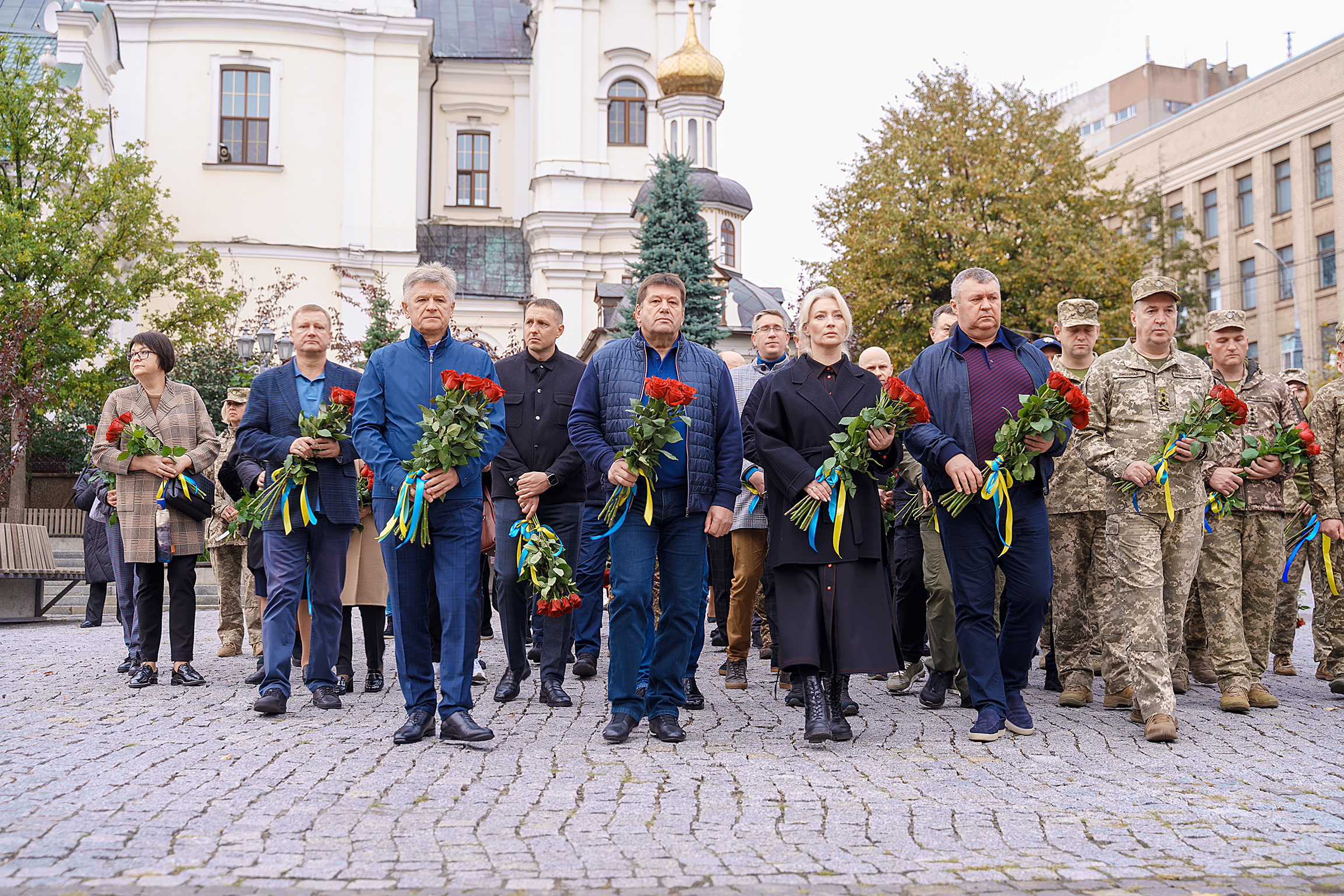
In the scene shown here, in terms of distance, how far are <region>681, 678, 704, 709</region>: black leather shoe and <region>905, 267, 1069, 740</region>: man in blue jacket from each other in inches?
66.1

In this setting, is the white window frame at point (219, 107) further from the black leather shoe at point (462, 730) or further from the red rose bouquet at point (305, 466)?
the black leather shoe at point (462, 730)

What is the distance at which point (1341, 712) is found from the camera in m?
7.62

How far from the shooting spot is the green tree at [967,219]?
3150 centimetres

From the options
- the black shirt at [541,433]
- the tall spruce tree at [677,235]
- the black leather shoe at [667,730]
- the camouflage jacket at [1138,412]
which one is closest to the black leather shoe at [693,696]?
the black leather shoe at [667,730]

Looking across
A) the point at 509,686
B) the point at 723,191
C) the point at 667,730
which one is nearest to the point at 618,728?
the point at 667,730

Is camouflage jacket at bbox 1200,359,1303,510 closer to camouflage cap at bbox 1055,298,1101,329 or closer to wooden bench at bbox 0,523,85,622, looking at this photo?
camouflage cap at bbox 1055,298,1101,329

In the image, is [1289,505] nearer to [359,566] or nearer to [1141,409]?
[1141,409]

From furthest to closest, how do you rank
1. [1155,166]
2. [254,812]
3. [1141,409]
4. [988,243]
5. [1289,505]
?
[1155,166], [988,243], [1289,505], [1141,409], [254,812]

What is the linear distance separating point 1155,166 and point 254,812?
60867 mm

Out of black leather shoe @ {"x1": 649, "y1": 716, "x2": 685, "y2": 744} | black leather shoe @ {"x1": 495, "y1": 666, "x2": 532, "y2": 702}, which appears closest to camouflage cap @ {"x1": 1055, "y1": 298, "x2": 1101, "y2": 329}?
black leather shoe @ {"x1": 649, "y1": 716, "x2": 685, "y2": 744}

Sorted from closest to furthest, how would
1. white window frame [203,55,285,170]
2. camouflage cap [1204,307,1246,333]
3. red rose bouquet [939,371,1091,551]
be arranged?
red rose bouquet [939,371,1091,551] < camouflage cap [1204,307,1246,333] < white window frame [203,55,285,170]

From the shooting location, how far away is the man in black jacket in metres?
7.96

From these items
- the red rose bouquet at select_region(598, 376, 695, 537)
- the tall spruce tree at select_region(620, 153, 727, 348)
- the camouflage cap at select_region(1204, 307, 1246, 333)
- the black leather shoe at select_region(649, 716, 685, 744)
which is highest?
the tall spruce tree at select_region(620, 153, 727, 348)

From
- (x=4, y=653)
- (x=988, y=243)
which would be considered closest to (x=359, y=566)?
(x=4, y=653)
